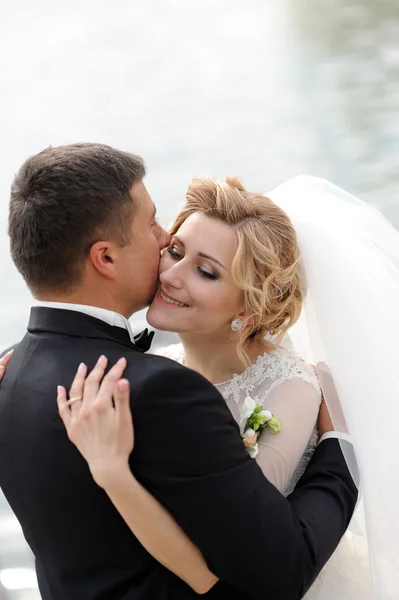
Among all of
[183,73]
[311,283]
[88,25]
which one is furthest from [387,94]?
[311,283]

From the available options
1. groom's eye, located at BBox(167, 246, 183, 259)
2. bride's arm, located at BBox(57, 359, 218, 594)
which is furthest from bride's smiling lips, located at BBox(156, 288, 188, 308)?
bride's arm, located at BBox(57, 359, 218, 594)

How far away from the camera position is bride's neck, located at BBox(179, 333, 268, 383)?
2418mm

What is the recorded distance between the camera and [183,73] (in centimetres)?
578

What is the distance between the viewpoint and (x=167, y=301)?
220 cm

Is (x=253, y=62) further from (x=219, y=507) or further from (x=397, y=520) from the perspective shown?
(x=219, y=507)

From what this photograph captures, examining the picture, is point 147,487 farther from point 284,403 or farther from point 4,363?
point 284,403

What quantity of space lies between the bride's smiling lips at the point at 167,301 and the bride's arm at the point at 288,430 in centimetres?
38

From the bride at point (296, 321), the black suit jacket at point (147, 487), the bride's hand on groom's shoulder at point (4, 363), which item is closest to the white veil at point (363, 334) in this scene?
the bride at point (296, 321)

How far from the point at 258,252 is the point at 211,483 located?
87cm

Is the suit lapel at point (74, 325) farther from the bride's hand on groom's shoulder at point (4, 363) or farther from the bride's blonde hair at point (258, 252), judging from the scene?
the bride's blonde hair at point (258, 252)

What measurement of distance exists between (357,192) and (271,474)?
383cm

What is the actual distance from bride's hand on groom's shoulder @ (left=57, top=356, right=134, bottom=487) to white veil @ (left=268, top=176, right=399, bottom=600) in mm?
778

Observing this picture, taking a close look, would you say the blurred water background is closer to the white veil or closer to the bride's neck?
the bride's neck

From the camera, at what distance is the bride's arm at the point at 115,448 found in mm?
1521
